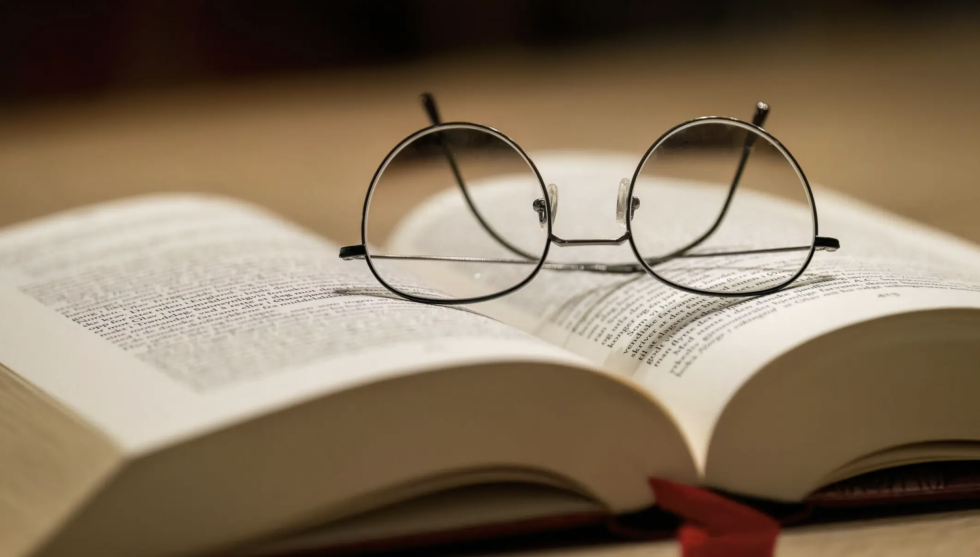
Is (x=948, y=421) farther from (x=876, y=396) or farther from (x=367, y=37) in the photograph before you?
(x=367, y=37)

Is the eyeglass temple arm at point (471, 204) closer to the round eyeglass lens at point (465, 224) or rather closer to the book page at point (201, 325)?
the round eyeglass lens at point (465, 224)

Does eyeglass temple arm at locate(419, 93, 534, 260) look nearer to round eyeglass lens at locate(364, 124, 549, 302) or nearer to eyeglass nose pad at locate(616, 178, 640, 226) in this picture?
round eyeglass lens at locate(364, 124, 549, 302)

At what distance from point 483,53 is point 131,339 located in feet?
8.51

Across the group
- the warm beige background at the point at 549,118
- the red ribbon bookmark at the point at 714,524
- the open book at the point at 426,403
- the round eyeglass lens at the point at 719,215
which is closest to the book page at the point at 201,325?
the open book at the point at 426,403

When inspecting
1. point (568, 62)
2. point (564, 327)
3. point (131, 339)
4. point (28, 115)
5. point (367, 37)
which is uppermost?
point (568, 62)

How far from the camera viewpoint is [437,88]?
8.36ft

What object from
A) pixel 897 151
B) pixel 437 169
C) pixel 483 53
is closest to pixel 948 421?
pixel 437 169

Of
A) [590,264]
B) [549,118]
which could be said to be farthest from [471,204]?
[549,118]

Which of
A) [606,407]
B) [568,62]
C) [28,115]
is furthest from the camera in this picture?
[568,62]

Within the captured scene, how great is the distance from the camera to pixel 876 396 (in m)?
0.56

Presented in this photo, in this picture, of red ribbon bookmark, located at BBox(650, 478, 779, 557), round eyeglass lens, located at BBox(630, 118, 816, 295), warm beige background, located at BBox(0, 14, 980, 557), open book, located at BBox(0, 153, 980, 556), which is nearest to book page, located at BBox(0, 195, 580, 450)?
open book, located at BBox(0, 153, 980, 556)

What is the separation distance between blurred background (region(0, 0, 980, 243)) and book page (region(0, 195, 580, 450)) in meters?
0.42

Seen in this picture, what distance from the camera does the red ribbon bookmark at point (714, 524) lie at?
1.74 feet

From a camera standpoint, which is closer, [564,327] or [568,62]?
[564,327]
